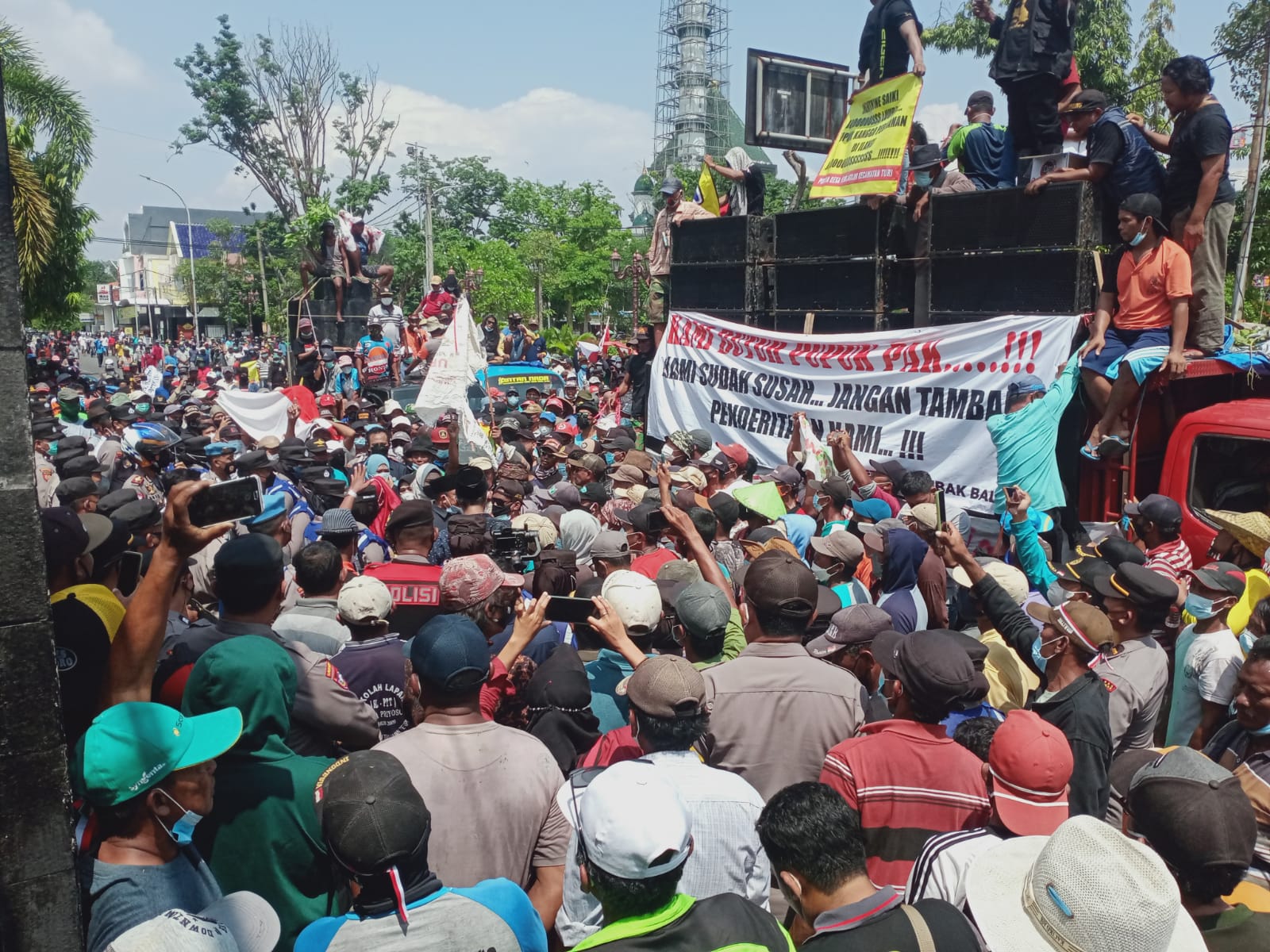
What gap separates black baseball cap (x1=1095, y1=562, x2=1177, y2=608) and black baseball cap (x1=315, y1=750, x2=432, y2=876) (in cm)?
277

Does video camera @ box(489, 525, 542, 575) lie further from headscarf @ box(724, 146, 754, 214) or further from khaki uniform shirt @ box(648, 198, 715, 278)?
khaki uniform shirt @ box(648, 198, 715, 278)

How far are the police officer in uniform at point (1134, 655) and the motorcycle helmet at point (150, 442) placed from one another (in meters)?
7.48

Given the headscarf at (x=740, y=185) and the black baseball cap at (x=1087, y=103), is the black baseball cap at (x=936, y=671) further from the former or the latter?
the headscarf at (x=740, y=185)

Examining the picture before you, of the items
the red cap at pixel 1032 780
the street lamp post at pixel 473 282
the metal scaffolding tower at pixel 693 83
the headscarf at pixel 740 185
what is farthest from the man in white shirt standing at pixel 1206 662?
the metal scaffolding tower at pixel 693 83

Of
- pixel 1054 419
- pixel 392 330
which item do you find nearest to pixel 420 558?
pixel 1054 419

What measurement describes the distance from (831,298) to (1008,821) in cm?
685

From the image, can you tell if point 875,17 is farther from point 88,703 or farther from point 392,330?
point 392,330

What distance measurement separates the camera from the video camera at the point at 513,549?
4.61 metres

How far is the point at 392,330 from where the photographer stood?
1939cm

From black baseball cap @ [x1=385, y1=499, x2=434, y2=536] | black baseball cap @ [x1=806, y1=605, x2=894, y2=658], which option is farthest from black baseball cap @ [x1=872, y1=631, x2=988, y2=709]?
black baseball cap @ [x1=385, y1=499, x2=434, y2=536]

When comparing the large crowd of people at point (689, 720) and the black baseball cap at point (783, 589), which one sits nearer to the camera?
the large crowd of people at point (689, 720)

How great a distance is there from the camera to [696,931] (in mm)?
1932

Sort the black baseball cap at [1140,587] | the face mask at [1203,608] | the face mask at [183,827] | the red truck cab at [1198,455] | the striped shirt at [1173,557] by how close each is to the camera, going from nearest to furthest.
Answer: the face mask at [183,827] < the black baseball cap at [1140,587] < the face mask at [1203,608] < the striped shirt at [1173,557] < the red truck cab at [1198,455]

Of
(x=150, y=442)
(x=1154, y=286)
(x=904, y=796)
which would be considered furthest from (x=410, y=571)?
(x=150, y=442)
